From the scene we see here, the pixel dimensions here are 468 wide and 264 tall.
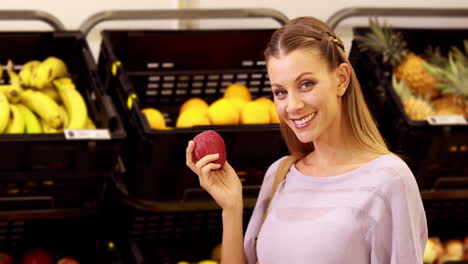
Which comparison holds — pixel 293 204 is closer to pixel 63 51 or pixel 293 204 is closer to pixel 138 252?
pixel 138 252

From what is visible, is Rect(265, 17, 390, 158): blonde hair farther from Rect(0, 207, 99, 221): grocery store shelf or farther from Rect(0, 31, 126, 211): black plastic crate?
Rect(0, 207, 99, 221): grocery store shelf

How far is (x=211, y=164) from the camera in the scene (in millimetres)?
1796

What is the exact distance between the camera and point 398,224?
1644 mm

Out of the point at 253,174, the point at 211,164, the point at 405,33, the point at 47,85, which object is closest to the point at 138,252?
the point at 253,174

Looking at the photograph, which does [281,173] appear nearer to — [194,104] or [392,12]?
A: [194,104]

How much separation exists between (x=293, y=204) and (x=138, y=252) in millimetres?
1052

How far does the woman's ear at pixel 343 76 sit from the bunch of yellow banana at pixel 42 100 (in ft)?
3.78

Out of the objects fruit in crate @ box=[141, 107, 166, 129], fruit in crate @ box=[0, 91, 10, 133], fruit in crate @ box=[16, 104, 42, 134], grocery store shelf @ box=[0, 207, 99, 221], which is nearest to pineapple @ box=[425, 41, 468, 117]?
fruit in crate @ box=[141, 107, 166, 129]

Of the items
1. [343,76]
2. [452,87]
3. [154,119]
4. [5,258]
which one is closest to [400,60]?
[452,87]

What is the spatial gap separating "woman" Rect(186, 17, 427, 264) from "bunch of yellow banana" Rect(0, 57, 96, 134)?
93 cm

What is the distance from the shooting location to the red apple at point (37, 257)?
2.81 meters

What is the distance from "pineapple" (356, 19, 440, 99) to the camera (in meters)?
3.19

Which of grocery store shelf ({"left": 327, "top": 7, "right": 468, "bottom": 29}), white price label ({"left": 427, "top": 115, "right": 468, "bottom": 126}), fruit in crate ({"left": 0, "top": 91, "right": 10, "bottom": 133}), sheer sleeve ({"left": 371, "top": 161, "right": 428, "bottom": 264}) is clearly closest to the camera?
sheer sleeve ({"left": 371, "top": 161, "right": 428, "bottom": 264})

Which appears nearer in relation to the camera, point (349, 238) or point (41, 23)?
point (349, 238)
